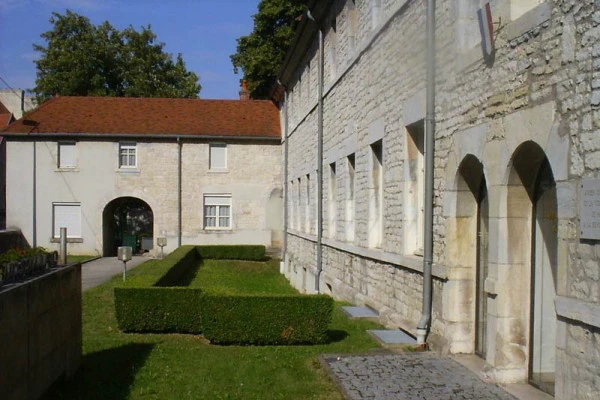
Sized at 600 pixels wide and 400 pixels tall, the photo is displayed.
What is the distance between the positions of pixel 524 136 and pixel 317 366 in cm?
368

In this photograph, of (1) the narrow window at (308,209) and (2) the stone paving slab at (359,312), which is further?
(1) the narrow window at (308,209)

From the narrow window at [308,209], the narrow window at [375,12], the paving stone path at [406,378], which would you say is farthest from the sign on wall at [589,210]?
the narrow window at [308,209]

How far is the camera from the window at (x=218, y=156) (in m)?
29.7

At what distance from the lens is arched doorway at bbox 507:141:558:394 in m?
6.55

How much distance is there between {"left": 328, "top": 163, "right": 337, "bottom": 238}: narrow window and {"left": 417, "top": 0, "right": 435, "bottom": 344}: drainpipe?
7.62 m

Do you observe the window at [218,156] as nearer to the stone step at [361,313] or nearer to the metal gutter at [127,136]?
the metal gutter at [127,136]

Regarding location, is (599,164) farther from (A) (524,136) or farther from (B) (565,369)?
(B) (565,369)

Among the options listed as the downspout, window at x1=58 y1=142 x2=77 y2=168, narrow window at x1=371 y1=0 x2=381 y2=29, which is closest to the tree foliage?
window at x1=58 y1=142 x2=77 y2=168

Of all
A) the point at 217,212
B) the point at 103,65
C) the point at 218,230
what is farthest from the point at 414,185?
the point at 103,65

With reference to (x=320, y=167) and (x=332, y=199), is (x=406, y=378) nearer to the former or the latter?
(x=332, y=199)

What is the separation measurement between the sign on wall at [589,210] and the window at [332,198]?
37.0 feet

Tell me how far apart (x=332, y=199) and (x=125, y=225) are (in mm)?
19839

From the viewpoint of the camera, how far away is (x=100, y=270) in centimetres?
2267

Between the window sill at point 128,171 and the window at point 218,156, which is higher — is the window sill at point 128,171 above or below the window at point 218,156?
below
